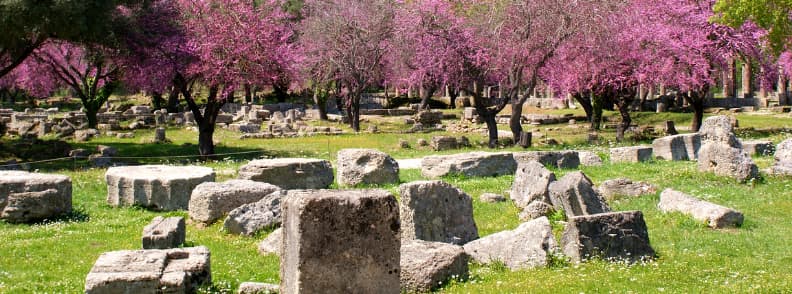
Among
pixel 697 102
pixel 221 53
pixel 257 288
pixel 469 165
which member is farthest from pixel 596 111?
pixel 257 288

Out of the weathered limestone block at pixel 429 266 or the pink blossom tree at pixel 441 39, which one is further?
the pink blossom tree at pixel 441 39

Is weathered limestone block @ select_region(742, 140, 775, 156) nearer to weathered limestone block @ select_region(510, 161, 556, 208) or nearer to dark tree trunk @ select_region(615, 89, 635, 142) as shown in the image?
dark tree trunk @ select_region(615, 89, 635, 142)

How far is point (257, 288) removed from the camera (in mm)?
9188

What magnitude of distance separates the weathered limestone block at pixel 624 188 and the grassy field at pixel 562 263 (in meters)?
0.34

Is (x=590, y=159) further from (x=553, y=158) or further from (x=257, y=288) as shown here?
(x=257, y=288)

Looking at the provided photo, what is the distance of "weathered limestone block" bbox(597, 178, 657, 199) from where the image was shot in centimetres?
1611

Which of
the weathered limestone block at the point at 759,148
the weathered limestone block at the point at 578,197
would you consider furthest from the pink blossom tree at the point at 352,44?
the weathered limestone block at the point at 578,197

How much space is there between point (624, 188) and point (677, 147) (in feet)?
26.8

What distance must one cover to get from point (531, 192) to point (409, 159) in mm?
11268

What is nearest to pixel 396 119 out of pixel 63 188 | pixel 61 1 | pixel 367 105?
pixel 367 105

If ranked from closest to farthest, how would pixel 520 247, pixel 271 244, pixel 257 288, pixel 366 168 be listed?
pixel 257 288, pixel 520 247, pixel 271 244, pixel 366 168

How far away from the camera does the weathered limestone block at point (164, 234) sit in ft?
38.5

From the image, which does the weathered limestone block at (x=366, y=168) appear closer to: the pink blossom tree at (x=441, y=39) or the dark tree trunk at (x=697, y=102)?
the pink blossom tree at (x=441, y=39)

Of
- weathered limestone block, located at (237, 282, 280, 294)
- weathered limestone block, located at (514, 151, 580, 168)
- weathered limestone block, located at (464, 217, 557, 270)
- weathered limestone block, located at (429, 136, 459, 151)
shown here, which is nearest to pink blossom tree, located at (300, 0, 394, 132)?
weathered limestone block, located at (429, 136, 459, 151)
